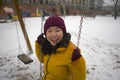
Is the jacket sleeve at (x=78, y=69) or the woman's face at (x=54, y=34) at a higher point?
the woman's face at (x=54, y=34)

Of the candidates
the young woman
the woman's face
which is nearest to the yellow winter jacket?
the young woman

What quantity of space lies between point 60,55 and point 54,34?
261 millimetres

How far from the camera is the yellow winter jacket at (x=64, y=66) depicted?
5.03 feet

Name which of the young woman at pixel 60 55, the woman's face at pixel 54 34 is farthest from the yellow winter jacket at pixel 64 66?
the woman's face at pixel 54 34

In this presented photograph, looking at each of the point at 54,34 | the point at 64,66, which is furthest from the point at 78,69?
the point at 54,34

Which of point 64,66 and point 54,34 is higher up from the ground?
point 54,34

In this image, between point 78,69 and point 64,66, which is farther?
point 64,66

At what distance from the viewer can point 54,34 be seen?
169 centimetres

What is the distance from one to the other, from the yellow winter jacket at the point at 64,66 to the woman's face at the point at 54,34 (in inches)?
5.8

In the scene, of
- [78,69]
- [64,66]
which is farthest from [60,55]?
[78,69]

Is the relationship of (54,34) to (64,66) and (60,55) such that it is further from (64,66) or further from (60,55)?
(64,66)

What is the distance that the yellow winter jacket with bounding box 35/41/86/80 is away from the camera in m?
1.53

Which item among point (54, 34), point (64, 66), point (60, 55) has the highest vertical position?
point (54, 34)

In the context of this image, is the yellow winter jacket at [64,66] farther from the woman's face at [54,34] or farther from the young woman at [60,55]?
the woman's face at [54,34]
